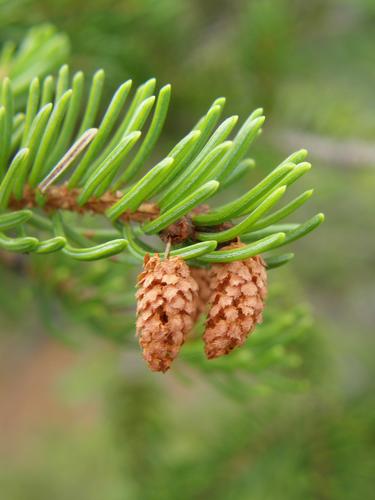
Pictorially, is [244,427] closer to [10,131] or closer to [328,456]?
[328,456]

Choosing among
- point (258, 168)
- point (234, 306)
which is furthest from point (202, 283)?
point (258, 168)

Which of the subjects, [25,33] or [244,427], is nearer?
[25,33]

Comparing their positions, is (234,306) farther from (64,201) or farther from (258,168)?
(258,168)

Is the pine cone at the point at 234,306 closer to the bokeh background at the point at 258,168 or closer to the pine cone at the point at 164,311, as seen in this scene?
the pine cone at the point at 164,311

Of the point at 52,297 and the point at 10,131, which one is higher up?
the point at 10,131

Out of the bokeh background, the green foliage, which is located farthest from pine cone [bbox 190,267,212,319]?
the bokeh background

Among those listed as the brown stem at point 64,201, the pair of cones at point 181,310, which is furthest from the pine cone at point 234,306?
the brown stem at point 64,201

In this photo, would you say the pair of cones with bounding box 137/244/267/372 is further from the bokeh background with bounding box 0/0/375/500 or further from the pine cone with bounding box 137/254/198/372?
the bokeh background with bounding box 0/0/375/500

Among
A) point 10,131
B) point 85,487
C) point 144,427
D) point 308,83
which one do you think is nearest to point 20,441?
point 85,487
